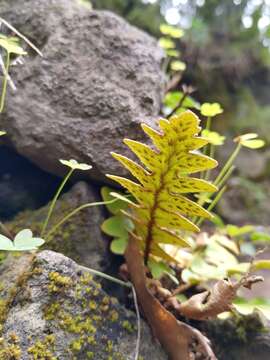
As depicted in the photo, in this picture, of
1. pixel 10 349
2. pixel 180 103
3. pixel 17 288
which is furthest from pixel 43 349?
pixel 180 103

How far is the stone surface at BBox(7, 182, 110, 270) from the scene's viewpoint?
122 centimetres

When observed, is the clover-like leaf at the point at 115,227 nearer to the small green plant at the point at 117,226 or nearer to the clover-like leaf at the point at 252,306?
the small green plant at the point at 117,226

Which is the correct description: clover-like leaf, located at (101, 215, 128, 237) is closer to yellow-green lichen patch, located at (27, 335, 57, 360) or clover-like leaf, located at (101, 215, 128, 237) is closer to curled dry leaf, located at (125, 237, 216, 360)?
curled dry leaf, located at (125, 237, 216, 360)

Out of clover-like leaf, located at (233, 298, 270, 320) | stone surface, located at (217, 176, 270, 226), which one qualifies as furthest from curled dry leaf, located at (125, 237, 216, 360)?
stone surface, located at (217, 176, 270, 226)

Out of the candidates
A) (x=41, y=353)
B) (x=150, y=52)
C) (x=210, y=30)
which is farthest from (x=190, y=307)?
(x=210, y=30)

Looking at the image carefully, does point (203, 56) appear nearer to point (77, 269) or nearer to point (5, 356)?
point (77, 269)

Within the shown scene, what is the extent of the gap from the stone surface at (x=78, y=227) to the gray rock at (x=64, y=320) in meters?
0.20

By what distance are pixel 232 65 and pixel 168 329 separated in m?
2.40

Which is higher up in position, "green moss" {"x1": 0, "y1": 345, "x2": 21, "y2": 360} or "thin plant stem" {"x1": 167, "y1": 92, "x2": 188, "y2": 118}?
"thin plant stem" {"x1": 167, "y1": 92, "x2": 188, "y2": 118}

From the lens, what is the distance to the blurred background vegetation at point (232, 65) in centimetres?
253

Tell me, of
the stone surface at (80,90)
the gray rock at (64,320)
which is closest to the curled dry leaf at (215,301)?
the gray rock at (64,320)

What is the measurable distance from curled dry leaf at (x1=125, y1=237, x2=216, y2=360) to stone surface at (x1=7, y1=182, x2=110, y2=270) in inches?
6.7

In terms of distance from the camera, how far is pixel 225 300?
38.5 inches

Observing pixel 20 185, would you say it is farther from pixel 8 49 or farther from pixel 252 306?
pixel 252 306
